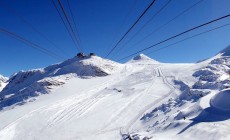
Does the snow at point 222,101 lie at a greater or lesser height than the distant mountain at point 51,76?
lesser

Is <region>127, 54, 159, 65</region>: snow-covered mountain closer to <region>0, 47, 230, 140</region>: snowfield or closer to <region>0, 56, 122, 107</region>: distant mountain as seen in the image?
<region>0, 56, 122, 107</region>: distant mountain

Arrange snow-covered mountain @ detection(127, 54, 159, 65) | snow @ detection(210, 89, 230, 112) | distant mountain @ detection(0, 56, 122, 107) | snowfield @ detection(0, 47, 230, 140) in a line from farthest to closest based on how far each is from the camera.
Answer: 1. snow-covered mountain @ detection(127, 54, 159, 65)
2. distant mountain @ detection(0, 56, 122, 107)
3. snow @ detection(210, 89, 230, 112)
4. snowfield @ detection(0, 47, 230, 140)

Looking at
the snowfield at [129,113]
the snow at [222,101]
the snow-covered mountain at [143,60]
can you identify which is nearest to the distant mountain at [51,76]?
the snowfield at [129,113]

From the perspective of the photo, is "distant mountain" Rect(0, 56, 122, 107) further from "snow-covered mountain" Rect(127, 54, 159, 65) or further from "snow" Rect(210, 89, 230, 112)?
"snow" Rect(210, 89, 230, 112)

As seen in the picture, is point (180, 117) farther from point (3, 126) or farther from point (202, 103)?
point (3, 126)

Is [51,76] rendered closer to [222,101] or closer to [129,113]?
[129,113]

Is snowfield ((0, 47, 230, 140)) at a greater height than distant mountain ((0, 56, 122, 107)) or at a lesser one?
lesser

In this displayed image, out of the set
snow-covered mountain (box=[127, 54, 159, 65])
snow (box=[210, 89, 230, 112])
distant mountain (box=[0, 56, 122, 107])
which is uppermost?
snow-covered mountain (box=[127, 54, 159, 65])

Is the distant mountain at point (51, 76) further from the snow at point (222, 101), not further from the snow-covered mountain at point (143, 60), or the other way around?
the snow at point (222, 101)

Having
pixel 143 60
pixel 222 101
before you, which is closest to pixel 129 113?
pixel 222 101

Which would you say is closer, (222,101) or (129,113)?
(222,101)

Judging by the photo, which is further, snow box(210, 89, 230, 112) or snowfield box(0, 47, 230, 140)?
snow box(210, 89, 230, 112)

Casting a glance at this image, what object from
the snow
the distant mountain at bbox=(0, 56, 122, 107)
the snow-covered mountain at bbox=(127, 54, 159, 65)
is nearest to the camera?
the snow

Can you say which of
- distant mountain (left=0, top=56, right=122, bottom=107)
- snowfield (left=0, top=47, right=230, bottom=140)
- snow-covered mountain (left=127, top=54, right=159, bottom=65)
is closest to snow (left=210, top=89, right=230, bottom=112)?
snowfield (left=0, top=47, right=230, bottom=140)
